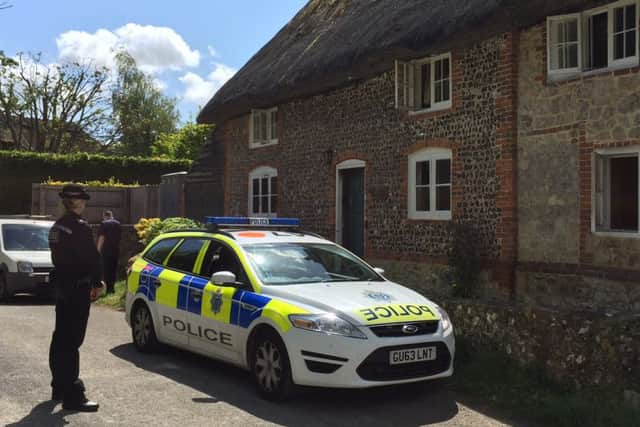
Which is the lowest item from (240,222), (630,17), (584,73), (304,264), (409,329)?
(409,329)

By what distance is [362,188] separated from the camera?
46.4 ft

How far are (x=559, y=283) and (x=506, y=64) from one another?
348 cm

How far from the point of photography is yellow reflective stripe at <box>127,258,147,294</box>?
8.39 metres

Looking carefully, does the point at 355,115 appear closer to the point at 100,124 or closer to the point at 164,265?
the point at 164,265

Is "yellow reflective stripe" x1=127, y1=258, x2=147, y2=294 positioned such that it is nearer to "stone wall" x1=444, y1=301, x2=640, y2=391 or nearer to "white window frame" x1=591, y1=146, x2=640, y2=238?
"stone wall" x1=444, y1=301, x2=640, y2=391

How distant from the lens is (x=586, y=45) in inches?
386

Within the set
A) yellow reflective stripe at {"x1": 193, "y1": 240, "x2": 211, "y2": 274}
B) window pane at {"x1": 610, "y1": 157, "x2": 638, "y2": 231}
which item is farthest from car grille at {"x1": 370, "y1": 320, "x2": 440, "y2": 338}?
window pane at {"x1": 610, "y1": 157, "x2": 638, "y2": 231}

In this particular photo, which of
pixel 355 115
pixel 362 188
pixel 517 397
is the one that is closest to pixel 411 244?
pixel 362 188

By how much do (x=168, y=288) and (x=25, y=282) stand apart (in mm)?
6256

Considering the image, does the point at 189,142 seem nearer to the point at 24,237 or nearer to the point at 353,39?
the point at 24,237

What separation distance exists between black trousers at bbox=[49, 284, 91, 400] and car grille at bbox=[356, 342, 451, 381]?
2436 mm

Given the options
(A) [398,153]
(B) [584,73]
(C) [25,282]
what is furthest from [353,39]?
(C) [25,282]

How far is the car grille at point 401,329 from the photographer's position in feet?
19.2

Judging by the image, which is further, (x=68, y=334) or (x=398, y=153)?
(x=398, y=153)
